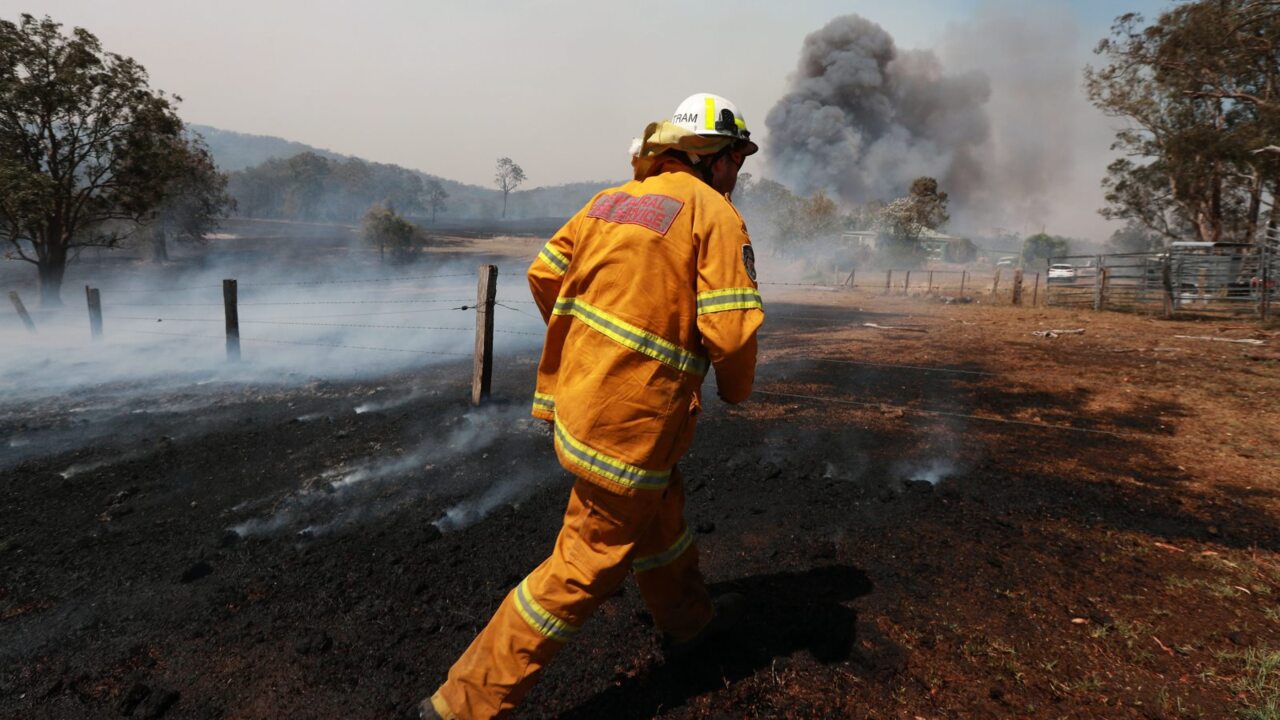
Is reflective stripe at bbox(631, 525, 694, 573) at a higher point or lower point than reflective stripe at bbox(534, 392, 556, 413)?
lower

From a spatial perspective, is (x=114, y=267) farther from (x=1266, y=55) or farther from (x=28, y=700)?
(x=1266, y=55)

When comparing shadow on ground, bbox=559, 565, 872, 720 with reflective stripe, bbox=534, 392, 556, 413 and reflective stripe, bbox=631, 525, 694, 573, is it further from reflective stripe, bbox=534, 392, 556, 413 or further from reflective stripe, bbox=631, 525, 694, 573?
reflective stripe, bbox=534, 392, 556, 413

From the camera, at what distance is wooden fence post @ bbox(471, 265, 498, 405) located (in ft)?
22.4

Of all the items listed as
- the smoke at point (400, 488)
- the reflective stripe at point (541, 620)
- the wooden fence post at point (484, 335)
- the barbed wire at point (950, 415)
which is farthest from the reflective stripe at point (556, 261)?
the barbed wire at point (950, 415)

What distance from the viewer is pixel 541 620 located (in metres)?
2.05

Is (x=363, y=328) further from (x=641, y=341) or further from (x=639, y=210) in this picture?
(x=641, y=341)

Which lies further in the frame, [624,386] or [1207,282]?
[1207,282]

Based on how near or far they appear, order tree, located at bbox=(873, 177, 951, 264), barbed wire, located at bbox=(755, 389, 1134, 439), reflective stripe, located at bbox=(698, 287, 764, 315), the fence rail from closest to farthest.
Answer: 1. reflective stripe, located at bbox=(698, 287, 764, 315)
2. barbed wire, located at bbox=(755, 389, 1134, 439)
3. the fence rail
4. tree, located at bbox=(873, 177, 951, 264)

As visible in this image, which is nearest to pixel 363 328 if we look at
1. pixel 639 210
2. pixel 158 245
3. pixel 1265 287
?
pixel 639 210

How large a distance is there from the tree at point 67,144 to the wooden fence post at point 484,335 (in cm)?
1725

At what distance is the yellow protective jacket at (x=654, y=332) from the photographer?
2014 mm

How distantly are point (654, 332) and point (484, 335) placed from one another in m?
5.21

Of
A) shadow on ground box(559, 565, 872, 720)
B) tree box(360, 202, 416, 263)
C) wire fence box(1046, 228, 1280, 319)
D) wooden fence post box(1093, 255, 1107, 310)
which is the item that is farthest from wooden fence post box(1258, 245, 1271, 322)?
tree box(360, 202, 416, 263)

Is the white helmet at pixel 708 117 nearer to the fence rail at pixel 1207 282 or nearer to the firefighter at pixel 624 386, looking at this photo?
the firefighter at pixel 624 386
